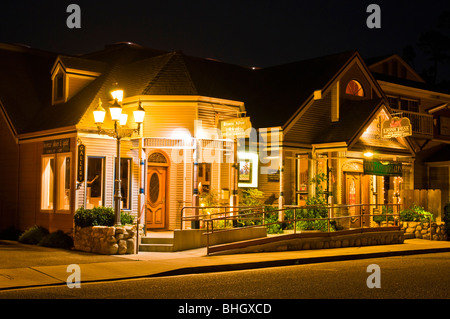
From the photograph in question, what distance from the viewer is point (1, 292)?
1110 centimetres

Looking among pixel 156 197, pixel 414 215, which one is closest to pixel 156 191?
pixel 156 197

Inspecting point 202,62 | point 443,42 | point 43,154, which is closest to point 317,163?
point 202,62

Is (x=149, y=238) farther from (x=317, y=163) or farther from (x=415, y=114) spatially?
(x=415, y=114)

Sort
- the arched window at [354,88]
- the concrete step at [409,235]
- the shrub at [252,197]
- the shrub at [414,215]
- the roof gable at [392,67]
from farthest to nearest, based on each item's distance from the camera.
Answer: the roof gable at [392,67], the arched window at [354,88], the shrub at [414,215], the concrete step at [409,235], the shrub at [252,197]

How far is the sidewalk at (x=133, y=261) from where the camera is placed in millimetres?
12812

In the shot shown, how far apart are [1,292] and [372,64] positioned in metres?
24.9

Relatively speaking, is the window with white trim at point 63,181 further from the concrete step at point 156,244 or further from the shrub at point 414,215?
the shrub at point 414,215

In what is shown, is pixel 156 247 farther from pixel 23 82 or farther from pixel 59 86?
pixel 23 82

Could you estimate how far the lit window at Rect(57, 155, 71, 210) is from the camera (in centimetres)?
2066

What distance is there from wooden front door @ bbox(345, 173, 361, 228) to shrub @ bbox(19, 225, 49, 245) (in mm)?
12409

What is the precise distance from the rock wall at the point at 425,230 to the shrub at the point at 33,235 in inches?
563

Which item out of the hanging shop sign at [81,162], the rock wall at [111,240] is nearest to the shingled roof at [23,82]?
the hanging shop sign at [81,162]

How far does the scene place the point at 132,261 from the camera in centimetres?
1540

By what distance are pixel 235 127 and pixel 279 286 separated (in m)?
8.81
